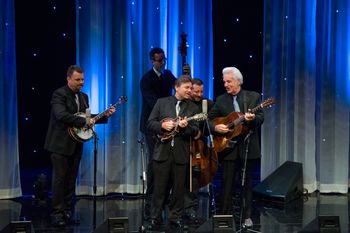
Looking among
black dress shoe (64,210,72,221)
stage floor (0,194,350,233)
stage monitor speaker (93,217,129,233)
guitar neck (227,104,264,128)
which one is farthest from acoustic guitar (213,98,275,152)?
black dress shoe (64,210,72,221)

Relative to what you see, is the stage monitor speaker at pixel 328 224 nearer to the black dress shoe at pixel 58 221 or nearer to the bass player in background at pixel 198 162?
the bass player in background at pixel 198 162

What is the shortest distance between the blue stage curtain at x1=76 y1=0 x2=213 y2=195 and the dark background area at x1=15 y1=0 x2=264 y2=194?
3.89 feet

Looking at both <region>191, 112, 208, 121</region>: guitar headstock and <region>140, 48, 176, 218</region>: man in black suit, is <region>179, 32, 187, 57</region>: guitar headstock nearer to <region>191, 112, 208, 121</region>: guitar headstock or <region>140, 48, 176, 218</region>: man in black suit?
<region>140, 48, 176, 218</region>: man in black suit

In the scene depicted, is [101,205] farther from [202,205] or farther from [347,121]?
[347,121]

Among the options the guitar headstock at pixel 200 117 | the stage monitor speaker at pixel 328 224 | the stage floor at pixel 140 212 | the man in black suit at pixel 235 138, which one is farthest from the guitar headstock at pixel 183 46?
the stage monitor speaker at pixel 328 224

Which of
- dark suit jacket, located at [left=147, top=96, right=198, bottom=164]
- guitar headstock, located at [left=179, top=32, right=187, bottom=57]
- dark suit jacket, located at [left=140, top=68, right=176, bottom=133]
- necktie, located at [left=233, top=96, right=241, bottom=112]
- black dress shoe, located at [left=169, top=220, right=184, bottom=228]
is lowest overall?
black dress shoe, located at [left=169, top=220, right=184, bottom=228]

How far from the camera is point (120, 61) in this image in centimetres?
790

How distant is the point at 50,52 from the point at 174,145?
3724 millimetres

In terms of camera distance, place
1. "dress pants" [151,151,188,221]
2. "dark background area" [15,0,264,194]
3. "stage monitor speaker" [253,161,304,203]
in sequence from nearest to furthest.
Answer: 1. "dress pants" [151,151,188,221]
2. "stage monitor speaker" [253,161,304,203]
3. "dark background area" [15,0,264,194]

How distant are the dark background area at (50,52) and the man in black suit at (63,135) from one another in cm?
242

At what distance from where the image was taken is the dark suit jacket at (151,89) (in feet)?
22.8

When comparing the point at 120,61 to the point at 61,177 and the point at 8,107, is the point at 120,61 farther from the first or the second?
the point at 61,177

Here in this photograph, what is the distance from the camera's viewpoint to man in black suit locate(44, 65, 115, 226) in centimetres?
618

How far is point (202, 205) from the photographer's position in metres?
7.43
